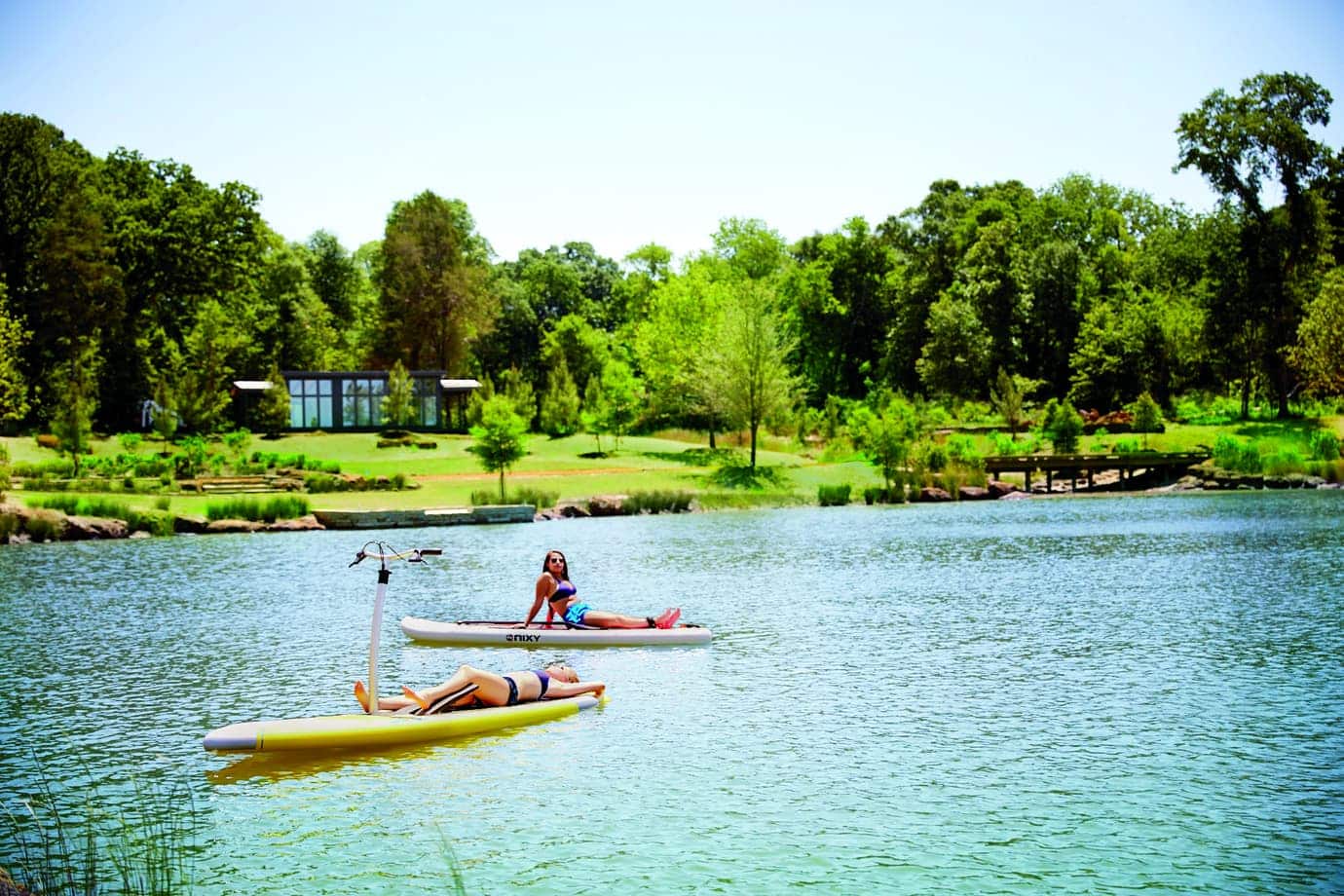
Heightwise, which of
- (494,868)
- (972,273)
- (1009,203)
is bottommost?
(494,868)

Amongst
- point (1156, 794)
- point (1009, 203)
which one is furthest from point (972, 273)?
point (1156, 794)

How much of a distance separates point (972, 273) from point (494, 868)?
7629 cm

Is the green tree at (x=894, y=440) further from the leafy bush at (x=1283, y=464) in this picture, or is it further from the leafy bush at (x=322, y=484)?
the leafy bush at (x=322, y=484)

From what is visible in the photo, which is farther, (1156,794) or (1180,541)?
(1180,541)

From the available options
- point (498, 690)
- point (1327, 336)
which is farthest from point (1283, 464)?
point (498, 690)

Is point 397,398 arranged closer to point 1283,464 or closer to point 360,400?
point 360,400

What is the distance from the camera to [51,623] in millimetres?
24141

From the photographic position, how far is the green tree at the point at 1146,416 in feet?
205

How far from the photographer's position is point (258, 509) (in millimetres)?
46062

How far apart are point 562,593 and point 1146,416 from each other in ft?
161

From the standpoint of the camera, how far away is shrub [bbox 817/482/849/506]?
5325 centimetres

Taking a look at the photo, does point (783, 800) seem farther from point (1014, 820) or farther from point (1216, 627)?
point (1216, 627)

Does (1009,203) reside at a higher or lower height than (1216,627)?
higher

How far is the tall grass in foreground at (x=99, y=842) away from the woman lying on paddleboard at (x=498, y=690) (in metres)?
2.73
